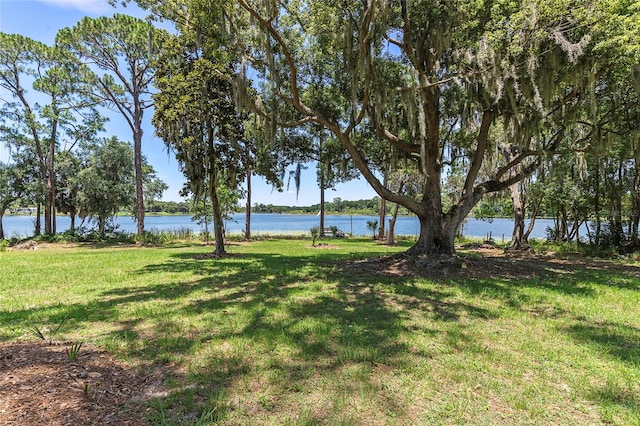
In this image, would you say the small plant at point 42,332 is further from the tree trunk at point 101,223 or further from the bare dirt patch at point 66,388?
the tree trunk at point 101,223

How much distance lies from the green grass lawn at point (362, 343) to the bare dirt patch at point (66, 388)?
192mm

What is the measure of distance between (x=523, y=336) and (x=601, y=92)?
8.51 m

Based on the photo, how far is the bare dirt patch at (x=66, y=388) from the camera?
1.96 meters

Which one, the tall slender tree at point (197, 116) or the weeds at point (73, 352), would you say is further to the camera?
the tall slender tree at point (197, 116)

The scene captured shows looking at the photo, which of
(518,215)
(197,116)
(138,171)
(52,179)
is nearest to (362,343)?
(197,116)

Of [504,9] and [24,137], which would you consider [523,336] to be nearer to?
[504,9]

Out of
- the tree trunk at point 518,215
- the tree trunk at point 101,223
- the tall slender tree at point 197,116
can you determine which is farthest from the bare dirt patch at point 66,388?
the tree trunk at point 101,223

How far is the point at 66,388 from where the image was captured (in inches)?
88.8

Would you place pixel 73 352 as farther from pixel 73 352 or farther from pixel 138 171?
pixel 138 171

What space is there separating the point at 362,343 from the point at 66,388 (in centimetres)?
241

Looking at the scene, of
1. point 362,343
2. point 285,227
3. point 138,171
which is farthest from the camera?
point 285,227

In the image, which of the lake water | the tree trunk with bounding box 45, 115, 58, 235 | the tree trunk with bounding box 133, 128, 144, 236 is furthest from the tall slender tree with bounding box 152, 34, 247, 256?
the tree trunk with bounding box 45, 115, 58, 235

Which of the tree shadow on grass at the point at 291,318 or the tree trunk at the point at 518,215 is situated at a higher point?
the tree trunk at the point at 518,215

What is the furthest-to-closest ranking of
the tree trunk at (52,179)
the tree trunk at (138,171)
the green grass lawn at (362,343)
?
the tree trunk at (52,179) → the tree trunk at (138,171) → the green grass lawn at (362,343)
